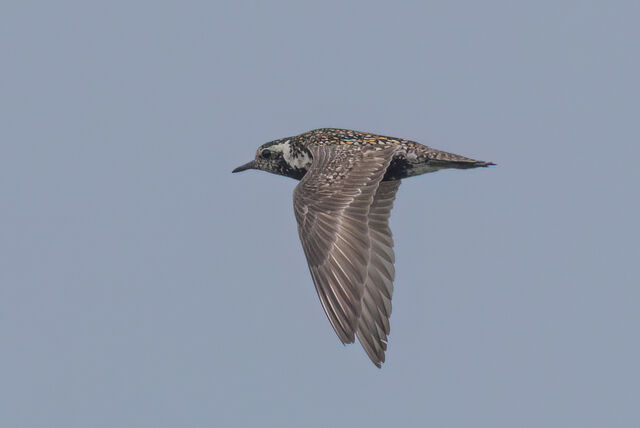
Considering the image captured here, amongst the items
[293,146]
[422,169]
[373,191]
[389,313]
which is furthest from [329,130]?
[389,313]

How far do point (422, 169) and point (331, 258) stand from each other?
335cm

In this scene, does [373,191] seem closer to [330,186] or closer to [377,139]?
[330,186]

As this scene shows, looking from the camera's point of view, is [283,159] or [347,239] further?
[283,159]

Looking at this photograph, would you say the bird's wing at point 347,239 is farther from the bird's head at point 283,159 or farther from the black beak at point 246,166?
the black beak at point 246,166

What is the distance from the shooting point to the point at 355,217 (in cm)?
1379

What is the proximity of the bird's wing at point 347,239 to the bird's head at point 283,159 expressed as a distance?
1.86 metres

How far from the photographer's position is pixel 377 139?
16141 mm

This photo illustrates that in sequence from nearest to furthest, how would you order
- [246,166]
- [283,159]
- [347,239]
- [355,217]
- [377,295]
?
[377,295] → [347,239] → [355,217] → [283,159] → [246,166]

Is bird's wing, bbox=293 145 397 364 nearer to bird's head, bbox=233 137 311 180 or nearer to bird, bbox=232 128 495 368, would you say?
bird, bbox=232 128 495 368

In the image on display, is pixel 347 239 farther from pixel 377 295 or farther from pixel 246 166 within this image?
pixel 246 166

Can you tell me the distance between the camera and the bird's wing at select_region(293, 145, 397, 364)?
12945 mm

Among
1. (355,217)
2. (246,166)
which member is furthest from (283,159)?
(355,217)

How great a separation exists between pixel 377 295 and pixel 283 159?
506 cm

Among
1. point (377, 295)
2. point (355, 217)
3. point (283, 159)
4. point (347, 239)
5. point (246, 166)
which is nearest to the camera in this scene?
point (377, 295)
